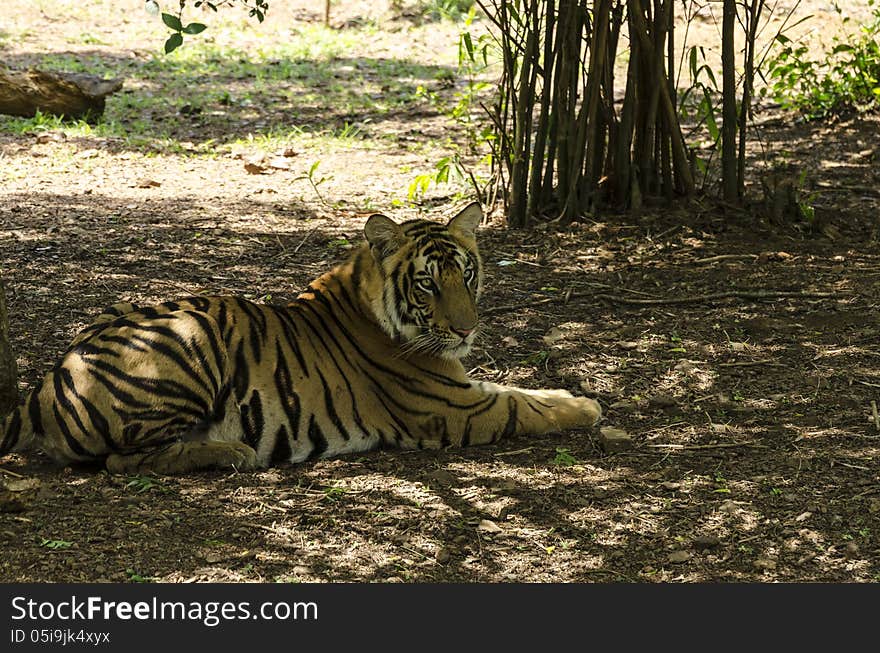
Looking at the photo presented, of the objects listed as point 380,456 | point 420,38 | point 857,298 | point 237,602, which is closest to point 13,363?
point 380,456

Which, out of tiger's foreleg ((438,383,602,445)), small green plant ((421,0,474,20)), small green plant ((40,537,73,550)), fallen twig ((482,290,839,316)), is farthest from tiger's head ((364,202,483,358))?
small green plant ((421,0,474,20))

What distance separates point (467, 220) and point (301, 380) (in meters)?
0.95

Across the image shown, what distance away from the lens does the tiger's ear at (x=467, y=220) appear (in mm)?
4602

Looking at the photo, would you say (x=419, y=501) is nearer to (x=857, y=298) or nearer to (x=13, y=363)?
(x=13, y=363)

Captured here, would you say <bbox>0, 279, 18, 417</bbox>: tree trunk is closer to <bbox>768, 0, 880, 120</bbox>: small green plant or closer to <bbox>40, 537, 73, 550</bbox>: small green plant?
<bbox>40, 537, 73, 550</bbox>: small green plant

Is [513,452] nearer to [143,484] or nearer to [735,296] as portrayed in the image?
[143,484]

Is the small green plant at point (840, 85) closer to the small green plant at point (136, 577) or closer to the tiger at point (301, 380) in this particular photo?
the tiger at point (301, 380)

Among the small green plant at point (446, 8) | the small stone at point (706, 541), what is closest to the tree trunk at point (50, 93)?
the small green plant at point (446, 8)

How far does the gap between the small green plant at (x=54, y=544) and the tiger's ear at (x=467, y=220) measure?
1.96m

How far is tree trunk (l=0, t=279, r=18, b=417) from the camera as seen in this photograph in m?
4.40

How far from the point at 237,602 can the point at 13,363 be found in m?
1.84

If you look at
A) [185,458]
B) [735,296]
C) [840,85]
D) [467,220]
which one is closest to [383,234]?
[467,220]

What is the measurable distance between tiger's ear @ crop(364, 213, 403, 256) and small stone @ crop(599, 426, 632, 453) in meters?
1.12

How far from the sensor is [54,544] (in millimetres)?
3549
